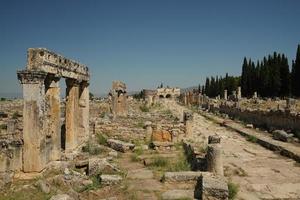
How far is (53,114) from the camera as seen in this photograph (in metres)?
10.0

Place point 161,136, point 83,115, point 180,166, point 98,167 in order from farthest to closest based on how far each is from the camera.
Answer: point 161,136, point 83,115, point 180,166, point 98,167

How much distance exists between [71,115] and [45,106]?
2816 millimetres

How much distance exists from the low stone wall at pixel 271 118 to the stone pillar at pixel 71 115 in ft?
32.9

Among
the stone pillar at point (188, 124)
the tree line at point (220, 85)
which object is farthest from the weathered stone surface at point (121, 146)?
the tree line at point (220, 85)

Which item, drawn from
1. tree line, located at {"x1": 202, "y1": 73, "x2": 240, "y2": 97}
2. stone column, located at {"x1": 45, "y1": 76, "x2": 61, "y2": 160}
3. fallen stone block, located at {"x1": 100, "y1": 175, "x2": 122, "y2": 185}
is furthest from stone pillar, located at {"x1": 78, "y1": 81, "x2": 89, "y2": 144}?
tree line, located at {"x1": 202, "y1": 73, "x2": 240, "y2": 97}

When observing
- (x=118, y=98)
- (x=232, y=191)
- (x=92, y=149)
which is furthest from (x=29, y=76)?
(x=118, y=98)

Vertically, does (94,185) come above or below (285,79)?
below

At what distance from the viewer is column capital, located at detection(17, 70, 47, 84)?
27.4ft

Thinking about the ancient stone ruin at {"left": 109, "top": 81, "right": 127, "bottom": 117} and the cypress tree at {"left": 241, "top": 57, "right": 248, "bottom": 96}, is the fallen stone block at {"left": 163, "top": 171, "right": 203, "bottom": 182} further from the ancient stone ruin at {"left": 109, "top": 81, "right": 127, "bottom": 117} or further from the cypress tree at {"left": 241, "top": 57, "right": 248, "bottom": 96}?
the cypress tree at {"left": 241, "top": 57, "right": 248, "bottom": 96}

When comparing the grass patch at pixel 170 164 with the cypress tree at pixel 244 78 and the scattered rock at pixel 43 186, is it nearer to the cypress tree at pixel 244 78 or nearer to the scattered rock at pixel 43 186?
the scattered rock at pixel 43 186

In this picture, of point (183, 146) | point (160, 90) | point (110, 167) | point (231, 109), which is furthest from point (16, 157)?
point (160, 90)

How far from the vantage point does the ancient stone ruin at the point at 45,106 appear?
8430 millimetres

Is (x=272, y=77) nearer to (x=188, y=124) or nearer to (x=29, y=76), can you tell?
(x=188, y=124)

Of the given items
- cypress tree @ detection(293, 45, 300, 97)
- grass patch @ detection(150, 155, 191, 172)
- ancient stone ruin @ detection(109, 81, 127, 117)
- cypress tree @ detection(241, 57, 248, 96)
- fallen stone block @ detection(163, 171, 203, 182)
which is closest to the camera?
fallen stone block @ detection(163, 171, 203, 182)
